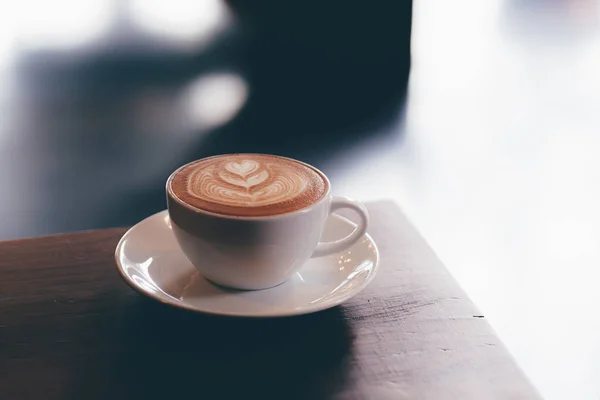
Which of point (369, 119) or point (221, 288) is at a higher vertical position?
point (221, 288)

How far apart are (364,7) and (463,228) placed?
1874 millimetres

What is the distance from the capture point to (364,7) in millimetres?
3145

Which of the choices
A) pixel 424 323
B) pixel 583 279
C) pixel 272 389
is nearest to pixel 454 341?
pixel 424 323

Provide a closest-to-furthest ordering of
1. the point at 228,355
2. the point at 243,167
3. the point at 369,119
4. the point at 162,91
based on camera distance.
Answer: the point at 228,355, the point at 243,167, the point at 369,119, the point at 162,91

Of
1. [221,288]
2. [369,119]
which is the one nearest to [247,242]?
[221,288]

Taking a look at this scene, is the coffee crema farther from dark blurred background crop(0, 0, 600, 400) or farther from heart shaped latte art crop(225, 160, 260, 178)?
dark blurred background crop(0, 0, 600, 400)

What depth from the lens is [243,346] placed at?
0.53 meters

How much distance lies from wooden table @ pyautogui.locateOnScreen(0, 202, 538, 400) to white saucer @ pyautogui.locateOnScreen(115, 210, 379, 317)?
0.02 m

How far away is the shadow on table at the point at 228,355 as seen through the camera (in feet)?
1.60

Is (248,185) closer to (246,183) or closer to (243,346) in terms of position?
(246,183)

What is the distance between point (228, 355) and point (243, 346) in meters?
0.02

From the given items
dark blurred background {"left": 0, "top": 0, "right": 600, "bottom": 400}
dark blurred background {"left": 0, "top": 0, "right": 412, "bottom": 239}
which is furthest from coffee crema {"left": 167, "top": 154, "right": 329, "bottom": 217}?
dark blurred background {"left": 0, "top": 0, "right": 412, "bottom": 239}

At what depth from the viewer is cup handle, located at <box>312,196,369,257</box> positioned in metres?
0.60

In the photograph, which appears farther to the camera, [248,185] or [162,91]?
[162,91]
